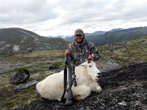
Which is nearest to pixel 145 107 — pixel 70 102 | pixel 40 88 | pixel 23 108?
pixel 70 102

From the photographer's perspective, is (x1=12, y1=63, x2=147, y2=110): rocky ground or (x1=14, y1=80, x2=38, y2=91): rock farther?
(x1=14, y1=80, x2=38, y2=91): rock

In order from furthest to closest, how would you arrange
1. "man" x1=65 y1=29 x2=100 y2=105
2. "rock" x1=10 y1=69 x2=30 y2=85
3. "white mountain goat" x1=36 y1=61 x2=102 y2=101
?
"rock" x1=10 y1=69 x2=30 y2=85 → "man" x1=65 y1=29 x2=100 y2=105 → "white mountain goat" x1=36 y1=61 x2=102 y2=101

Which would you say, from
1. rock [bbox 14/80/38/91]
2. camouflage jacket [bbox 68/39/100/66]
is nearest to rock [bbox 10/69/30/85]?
rock [bbox 14/80/38/91]

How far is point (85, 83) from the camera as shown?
8.41m

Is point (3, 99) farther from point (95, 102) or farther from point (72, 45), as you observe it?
point (95, 102)

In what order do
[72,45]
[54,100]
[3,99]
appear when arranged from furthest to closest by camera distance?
[3,99] → [72,45] → [54,100]

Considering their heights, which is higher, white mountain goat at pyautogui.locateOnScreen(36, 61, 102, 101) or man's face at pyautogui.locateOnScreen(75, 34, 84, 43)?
man's face at pyautogui.locateOnScreen(75, 34, 84, 43)

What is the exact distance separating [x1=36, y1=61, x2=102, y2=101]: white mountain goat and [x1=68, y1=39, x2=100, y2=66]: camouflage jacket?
1.05 metres

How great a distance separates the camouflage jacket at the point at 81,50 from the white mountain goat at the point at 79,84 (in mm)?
1045

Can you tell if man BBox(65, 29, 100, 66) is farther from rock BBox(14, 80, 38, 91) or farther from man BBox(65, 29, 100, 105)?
rock BBox(14, 80, 38, 91)

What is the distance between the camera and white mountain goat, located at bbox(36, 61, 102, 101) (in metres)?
8.35

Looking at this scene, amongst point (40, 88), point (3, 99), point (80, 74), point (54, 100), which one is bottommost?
point (3, 99)

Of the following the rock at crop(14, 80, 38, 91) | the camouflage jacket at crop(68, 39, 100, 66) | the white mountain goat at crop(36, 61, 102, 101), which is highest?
the camouflage jacket at crop(68, 39, 100, 66)

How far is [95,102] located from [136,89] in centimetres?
230
